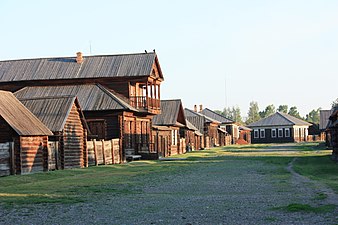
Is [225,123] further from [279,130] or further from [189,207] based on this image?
[189,207]

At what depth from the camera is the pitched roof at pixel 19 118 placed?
2856 centimetres

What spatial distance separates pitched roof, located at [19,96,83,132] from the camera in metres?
32.7

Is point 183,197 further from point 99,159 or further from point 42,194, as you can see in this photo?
point 99,159

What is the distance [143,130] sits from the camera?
51625 mm

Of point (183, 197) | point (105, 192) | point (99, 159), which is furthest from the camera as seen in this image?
point (99, 159)

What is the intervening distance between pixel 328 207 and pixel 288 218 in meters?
1.99

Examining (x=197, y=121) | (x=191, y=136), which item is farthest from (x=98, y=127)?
(x=197, y=121)

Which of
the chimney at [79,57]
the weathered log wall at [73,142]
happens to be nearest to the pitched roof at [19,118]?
the weathered log wall at [73,142]

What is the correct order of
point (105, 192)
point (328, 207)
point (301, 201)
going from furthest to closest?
point (105, 192), point (301, 201), point (328, 207)

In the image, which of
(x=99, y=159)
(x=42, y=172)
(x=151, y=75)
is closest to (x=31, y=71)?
(x=151, y=75)

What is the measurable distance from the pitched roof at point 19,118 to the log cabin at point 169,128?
23383 millimetres

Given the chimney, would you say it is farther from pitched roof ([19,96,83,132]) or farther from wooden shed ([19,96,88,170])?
pitched roof ([19,96,83,132])

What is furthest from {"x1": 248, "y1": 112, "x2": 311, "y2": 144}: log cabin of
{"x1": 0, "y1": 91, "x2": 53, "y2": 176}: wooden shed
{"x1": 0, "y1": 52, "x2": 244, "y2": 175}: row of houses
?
{"x1": 0, "y1": 91, "x2": 53, "y2": 176}: wooden shed

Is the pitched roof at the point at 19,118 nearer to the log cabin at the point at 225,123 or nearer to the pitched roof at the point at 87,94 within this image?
the pitched roof at the point at 87,94
